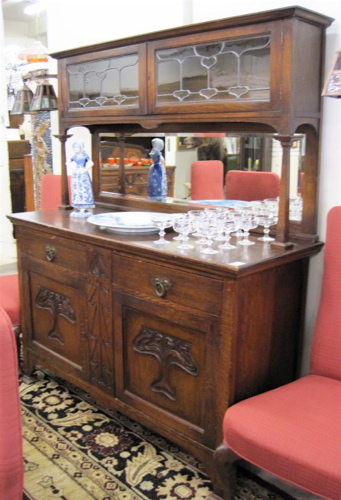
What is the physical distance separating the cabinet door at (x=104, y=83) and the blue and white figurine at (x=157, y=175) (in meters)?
0.28

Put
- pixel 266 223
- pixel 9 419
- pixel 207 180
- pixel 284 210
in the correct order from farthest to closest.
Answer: pixel 207 180
pixel 266 223
pixel 284 210
pixel 9 419

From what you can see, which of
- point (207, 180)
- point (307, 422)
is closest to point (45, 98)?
point (207, 180)

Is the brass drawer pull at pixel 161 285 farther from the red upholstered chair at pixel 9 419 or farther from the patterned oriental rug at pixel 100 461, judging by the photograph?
the red upholstered chair at pixel 9 419

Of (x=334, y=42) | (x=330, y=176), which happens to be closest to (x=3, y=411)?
(x=330, y=176)

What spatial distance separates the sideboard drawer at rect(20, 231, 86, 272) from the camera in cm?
229

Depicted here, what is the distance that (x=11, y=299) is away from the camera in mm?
2824

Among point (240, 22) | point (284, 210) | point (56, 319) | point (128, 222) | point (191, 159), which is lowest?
point (56, 319)

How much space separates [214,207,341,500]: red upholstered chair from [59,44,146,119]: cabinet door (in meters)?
0.99

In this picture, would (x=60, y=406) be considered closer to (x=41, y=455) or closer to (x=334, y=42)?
(x=41, y=455)

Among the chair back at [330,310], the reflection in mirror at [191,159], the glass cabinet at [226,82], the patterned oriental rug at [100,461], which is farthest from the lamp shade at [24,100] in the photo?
the chair back at [330,310]

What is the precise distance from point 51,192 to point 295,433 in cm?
213

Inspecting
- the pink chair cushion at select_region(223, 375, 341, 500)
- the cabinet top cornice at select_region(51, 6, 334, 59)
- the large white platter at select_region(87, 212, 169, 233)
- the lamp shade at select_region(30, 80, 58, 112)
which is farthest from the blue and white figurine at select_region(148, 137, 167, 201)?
the pink chair cushion at select_region(223, 375, 341, 500)

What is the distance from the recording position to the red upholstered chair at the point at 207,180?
7.60ft

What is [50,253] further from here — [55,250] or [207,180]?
[207,180]
